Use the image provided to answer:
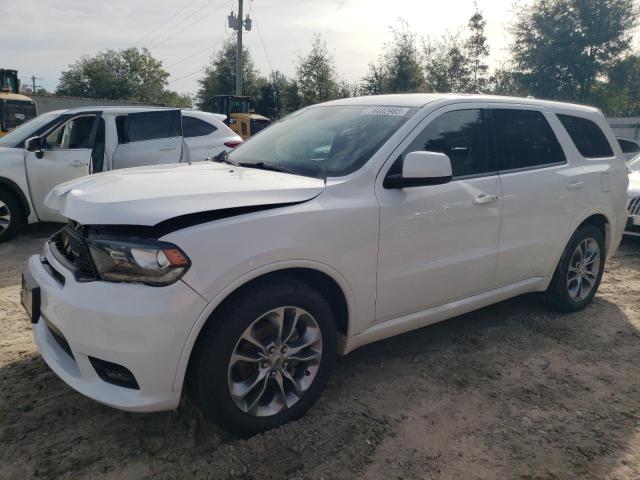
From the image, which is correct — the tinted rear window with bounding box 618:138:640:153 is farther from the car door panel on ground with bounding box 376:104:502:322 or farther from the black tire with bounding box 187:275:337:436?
the black tire with bounding box 187:275:337:436

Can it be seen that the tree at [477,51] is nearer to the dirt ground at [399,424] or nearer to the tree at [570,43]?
the tree at [570,43]

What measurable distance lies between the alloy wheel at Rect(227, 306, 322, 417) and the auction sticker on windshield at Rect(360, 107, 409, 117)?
4.77ft

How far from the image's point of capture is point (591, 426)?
279cm

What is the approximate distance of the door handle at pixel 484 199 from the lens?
10.8 feet

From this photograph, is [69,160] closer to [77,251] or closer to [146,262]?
[77,251]

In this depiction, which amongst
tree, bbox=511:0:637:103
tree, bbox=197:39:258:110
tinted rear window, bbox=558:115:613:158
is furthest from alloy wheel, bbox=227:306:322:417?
tree, bbox=197:39:258:110

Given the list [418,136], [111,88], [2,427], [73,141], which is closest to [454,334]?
[418,136]

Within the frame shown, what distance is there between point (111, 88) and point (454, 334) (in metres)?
54.0

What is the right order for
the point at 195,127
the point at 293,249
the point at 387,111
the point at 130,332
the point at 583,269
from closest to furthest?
the point at 130,332 → the point at 293,249 → the point at 387,111 → the point at 583,269 → the point at 195,127

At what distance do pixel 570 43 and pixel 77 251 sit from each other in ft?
92.4

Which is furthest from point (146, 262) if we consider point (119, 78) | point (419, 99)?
point (119, 78)

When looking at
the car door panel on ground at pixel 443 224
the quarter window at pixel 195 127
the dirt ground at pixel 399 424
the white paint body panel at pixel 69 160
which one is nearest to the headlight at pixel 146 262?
the dirt ground at pixel 399 424

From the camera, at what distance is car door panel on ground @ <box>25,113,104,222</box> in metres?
6.40

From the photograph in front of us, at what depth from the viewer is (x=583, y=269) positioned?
4418 millimetres
